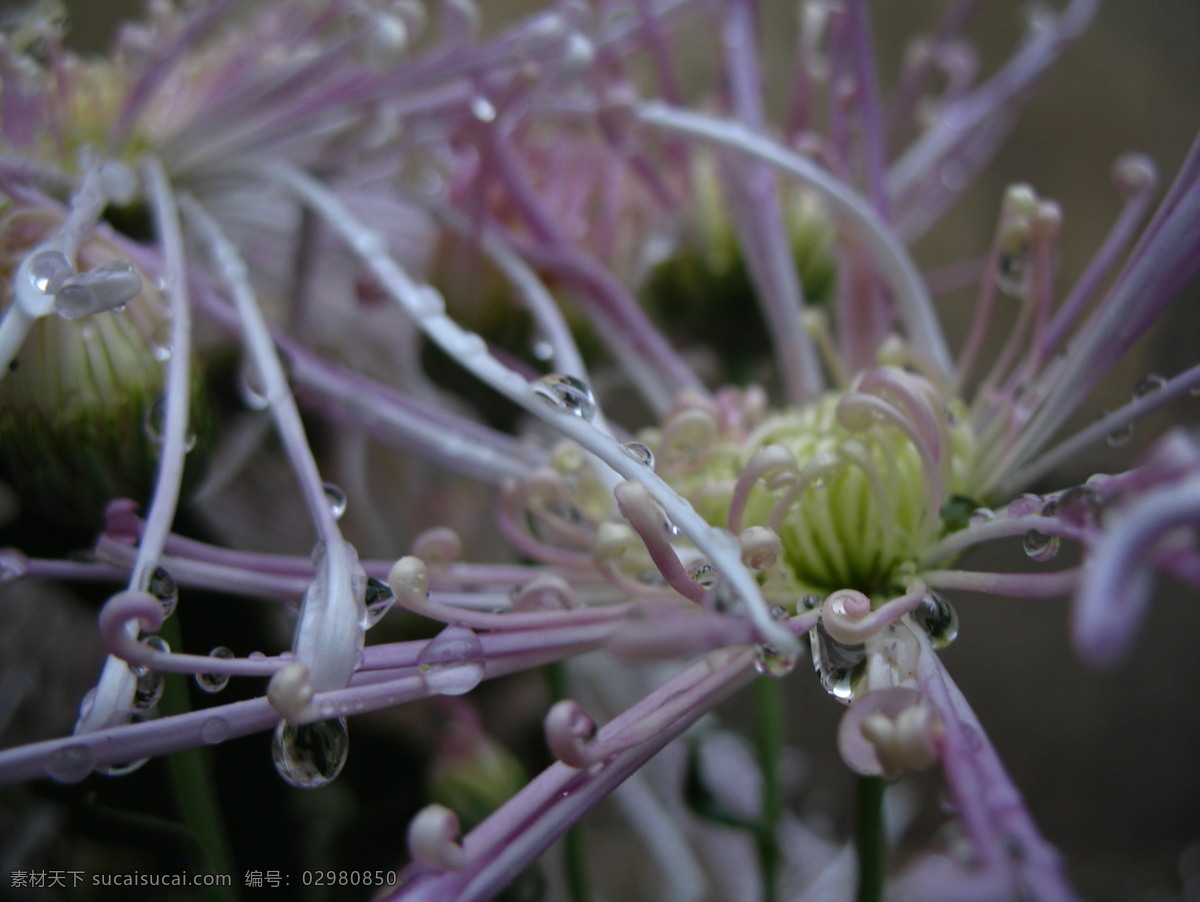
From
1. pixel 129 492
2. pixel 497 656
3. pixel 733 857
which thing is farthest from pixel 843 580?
pixel 733 857

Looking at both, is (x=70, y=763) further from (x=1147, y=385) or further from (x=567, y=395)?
(x=1147, y=385)

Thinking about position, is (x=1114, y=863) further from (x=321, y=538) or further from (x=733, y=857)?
(x=321, y=538)

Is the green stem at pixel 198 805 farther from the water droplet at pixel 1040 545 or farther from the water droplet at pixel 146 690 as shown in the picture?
the water droplet at pixel 1040 545

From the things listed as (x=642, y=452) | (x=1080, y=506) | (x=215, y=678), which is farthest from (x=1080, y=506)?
(x=215, y=678)

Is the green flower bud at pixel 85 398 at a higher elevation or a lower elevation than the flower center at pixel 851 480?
higher

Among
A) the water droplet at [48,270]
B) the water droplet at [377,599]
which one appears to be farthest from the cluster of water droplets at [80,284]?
the water droplet at [377,599]

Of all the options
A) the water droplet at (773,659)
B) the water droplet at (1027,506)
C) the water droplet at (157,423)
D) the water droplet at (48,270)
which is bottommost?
the water droplet at (773,659)

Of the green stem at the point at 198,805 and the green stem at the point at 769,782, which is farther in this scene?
the green stem at the point at 769,782
